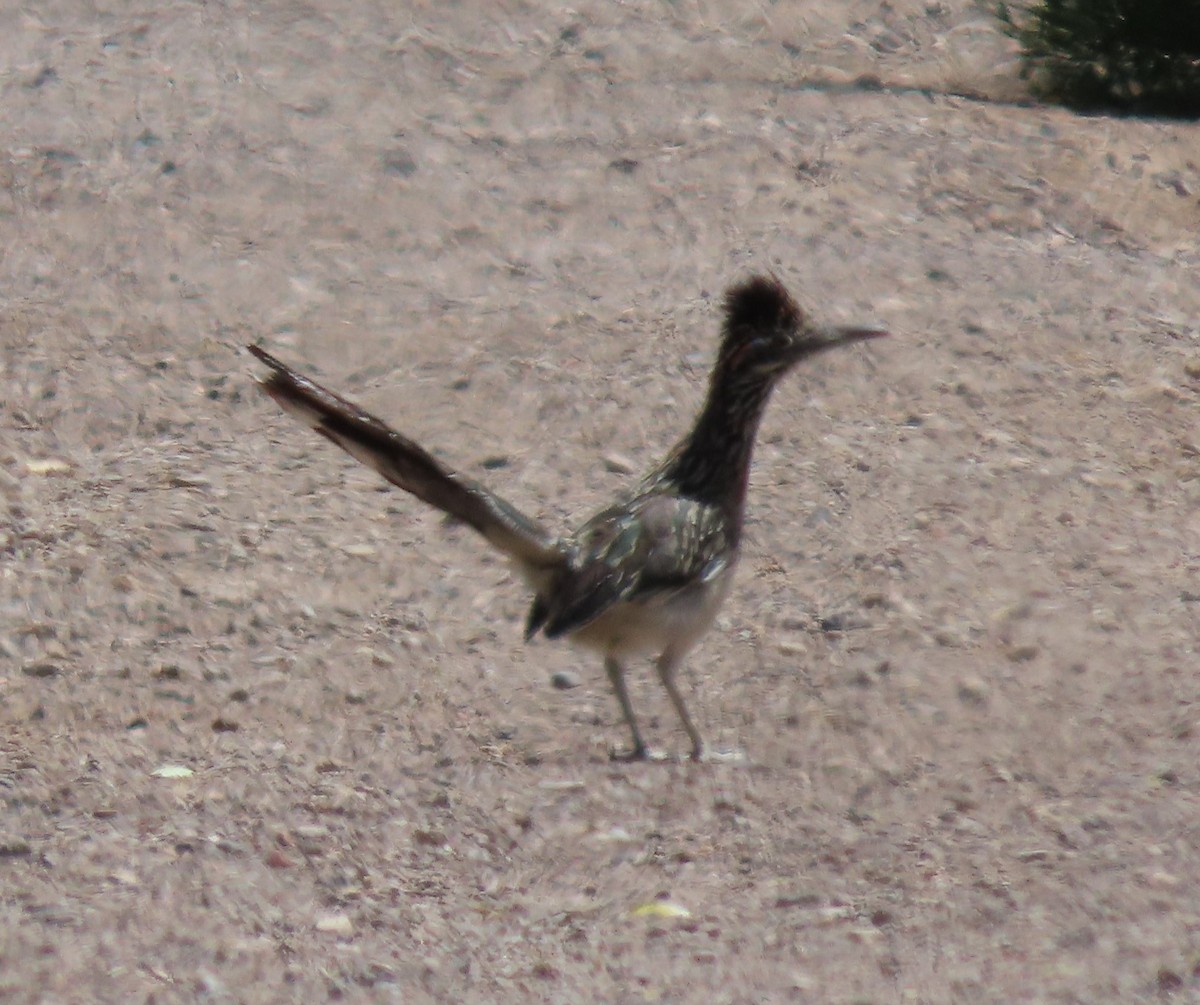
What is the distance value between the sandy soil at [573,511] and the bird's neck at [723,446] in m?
0.76

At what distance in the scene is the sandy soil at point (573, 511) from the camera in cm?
555

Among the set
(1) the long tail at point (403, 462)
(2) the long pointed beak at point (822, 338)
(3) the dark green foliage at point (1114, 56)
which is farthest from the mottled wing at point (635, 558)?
(3) the dark green foliage at point (1114, 56)

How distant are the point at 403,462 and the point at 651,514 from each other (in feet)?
3.04

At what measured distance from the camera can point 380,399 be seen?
8367 millimetres

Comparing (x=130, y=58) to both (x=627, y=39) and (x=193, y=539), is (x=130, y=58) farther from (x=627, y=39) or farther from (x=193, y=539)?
(x=193, y=539)

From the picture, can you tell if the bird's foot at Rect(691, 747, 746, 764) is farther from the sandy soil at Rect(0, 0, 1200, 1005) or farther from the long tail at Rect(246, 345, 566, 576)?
the long tail at Rect(246, 345, 566, 576)

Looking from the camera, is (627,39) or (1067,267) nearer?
(1067,267)

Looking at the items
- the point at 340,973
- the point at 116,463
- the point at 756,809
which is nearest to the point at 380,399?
the point at 116,463

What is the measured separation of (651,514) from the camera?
20.8 feet

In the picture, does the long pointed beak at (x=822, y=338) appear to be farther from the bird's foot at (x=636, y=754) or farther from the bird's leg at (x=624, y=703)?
the bird's foot at (x=636, y=754)

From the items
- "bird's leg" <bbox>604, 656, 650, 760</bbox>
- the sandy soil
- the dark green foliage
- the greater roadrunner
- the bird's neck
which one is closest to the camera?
the sandy soil

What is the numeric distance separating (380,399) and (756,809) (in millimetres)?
2973

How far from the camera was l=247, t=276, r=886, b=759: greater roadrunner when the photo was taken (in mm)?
5820

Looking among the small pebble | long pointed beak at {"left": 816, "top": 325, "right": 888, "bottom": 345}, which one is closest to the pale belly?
the small pebble
